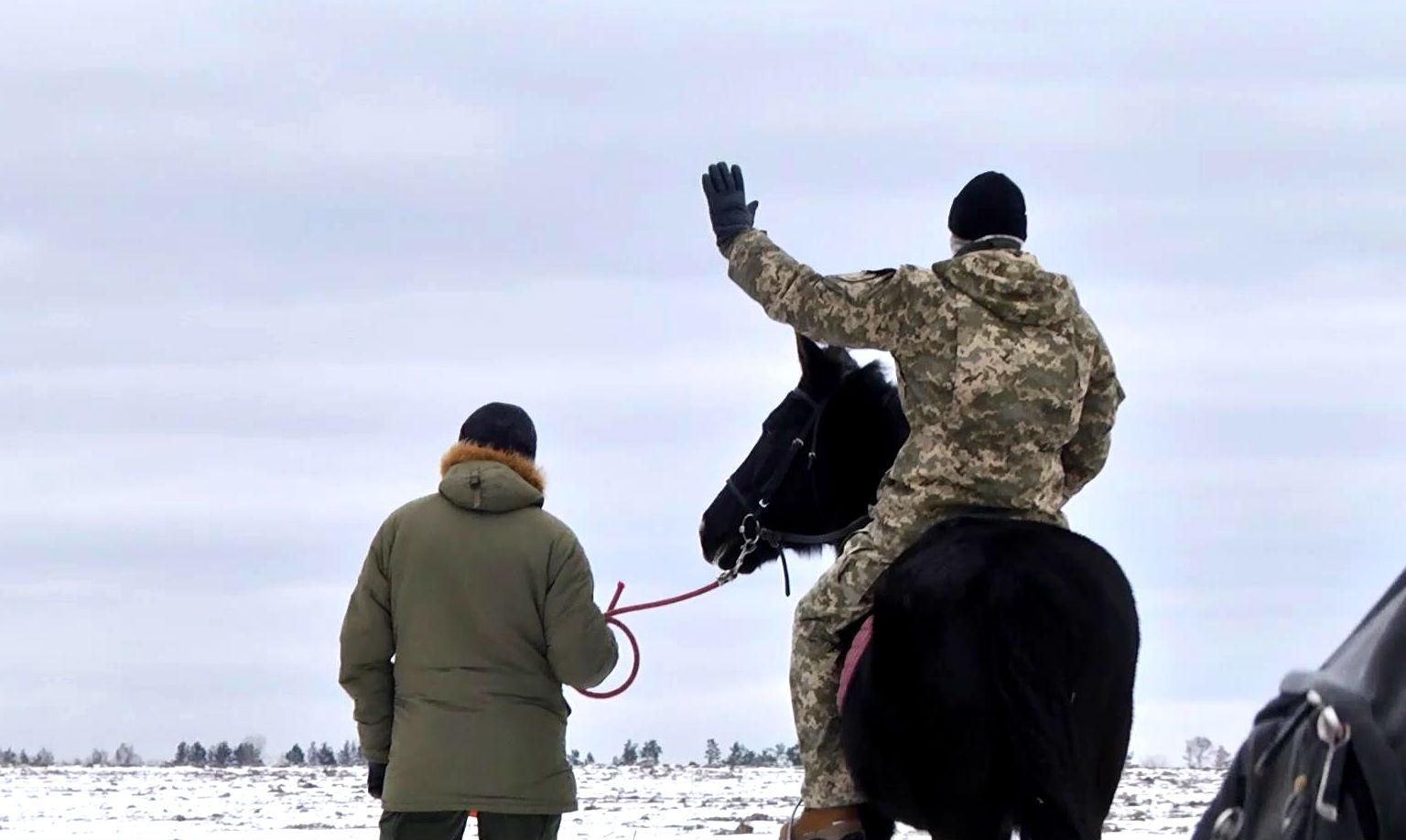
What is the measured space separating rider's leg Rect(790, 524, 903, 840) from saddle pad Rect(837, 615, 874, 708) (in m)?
A: 0.07

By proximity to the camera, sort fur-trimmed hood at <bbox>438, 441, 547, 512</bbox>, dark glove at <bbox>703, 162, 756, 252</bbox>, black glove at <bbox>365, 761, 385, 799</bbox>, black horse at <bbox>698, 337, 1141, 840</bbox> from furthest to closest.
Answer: dark glove at <bbox>703, 162, 756, 252</bbox>
black glove at <bbox>365, 761, 385, 799</bbox>
fur-trimmed hood at <bbox>438, 441, 547, 512</bbox>
black horse at <bbox>698, 337, 1141, 840</bbox>

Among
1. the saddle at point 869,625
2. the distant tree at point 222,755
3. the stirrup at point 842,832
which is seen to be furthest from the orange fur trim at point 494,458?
the distant tree at point 222,755

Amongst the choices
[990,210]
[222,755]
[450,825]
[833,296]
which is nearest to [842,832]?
[450,825]

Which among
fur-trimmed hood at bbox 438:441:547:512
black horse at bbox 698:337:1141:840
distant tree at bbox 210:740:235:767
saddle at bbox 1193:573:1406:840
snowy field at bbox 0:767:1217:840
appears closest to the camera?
saddle at bbox 1193:573:1406:840

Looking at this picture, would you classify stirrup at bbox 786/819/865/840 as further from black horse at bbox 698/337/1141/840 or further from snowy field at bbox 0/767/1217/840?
snowy field at bbox 0/767/1217/840

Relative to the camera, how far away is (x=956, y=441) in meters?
5.89

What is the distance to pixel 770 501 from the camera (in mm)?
6938

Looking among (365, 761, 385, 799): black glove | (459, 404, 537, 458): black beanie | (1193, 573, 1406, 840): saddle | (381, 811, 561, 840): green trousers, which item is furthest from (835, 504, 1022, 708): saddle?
(1193, 573, 1406, 840): saddle

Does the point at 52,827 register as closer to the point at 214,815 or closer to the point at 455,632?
the point at 214,815

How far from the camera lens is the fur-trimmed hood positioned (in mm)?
6121

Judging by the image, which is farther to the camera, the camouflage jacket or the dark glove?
the dark glove

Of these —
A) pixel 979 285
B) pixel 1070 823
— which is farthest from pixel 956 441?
pixel 1070 823

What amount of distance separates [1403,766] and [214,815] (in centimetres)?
1296

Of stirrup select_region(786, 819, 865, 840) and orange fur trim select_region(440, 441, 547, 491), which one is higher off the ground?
orange fur trim select_region(440, 441, 547, 491)
